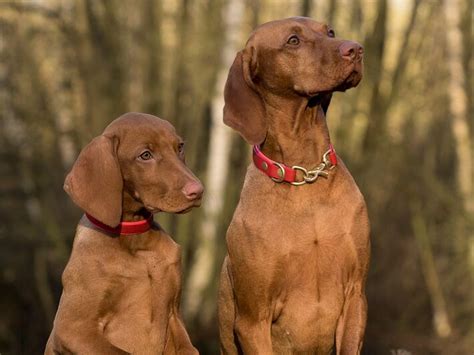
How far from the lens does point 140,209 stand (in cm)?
704

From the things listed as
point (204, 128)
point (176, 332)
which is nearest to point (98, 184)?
point (176, 332)

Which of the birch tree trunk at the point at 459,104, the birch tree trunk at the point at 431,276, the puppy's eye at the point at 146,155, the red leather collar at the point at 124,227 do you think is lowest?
the birch tree trunk at the point at 431,276

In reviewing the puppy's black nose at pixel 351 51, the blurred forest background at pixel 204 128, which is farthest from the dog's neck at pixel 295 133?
the blurred forest background at pixel 204 128

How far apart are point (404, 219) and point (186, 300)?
3.30 m

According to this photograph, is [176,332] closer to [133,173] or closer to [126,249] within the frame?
[126,249]

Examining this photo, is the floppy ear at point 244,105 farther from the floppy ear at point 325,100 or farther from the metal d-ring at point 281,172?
the floppy ear at point 325,100

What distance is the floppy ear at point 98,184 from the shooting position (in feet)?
22.2

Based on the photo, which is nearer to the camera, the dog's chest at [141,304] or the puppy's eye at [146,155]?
the dog's chest at [141,304]

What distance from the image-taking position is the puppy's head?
6.76 meters

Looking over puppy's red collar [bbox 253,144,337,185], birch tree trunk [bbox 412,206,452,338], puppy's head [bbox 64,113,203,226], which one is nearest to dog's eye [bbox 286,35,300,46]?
puppy's red collar [bbox 253,144,337,185]

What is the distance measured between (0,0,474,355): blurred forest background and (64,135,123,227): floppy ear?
9520 mm

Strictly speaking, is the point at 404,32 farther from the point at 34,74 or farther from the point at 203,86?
the point at 34,74

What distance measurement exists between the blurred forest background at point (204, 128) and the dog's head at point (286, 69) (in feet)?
29.7

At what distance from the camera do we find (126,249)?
274 inches
